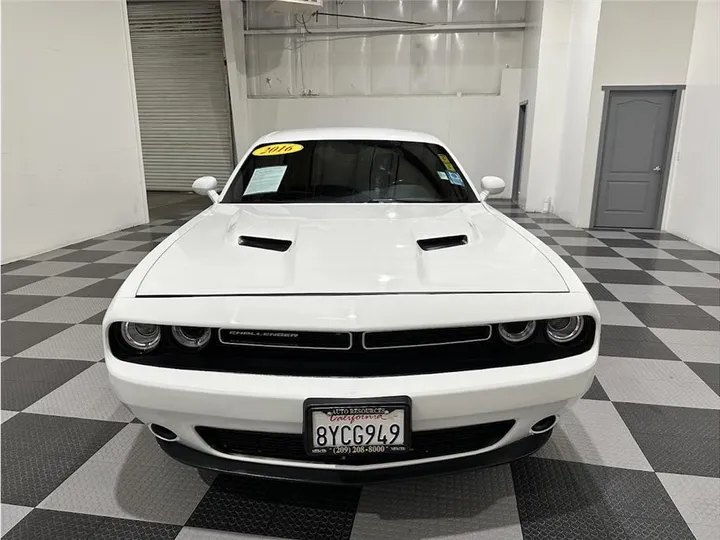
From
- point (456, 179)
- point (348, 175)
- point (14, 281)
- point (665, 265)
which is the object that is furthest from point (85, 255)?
point (665, 265)

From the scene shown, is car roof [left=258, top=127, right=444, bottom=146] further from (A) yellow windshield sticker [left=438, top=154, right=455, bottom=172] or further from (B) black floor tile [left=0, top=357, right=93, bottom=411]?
(B) black floor tile [left=0, top=357, right=93, bottom=411]

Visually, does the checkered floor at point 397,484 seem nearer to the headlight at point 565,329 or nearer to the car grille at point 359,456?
the car grille at point 359,456

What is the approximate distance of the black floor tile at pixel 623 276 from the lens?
439cm

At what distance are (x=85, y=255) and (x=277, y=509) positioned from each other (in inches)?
186

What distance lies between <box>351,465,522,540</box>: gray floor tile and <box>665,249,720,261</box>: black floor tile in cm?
469

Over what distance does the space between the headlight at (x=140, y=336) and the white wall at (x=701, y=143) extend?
6205mm

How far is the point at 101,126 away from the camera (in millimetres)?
6273

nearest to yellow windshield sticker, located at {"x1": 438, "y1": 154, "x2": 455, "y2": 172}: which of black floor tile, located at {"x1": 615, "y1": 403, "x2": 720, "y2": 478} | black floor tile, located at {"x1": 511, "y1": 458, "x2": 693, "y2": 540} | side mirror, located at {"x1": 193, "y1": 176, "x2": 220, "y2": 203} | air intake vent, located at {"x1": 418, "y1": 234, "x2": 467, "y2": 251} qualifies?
air intake vent, located at {"x1": 418, "y1": 234, "x2": 467, "y2": 251}

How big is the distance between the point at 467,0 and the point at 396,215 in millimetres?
9270

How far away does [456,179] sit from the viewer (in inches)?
106

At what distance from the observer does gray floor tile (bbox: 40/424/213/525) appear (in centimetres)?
164

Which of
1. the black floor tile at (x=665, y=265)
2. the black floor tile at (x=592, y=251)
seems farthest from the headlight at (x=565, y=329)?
the black floor tile at (x=592, y=251)

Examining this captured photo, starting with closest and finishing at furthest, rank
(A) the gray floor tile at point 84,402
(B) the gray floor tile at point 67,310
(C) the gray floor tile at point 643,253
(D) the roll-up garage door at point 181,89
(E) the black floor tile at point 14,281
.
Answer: (A) the gray floor tile at point 84,402 → (B) the gray floor tile at point 67,310 → (E) the black floor tile at point 14,281 → (C) the gray floor tile at point 643,253 → (D) the roll-up garage door at point 181,89

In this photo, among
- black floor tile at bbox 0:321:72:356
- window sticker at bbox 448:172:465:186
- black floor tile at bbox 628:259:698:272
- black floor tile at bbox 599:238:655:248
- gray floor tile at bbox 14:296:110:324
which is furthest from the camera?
black floor tile at bbox 599:238:655:248
